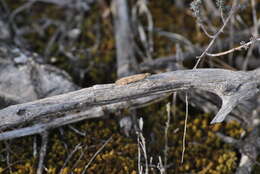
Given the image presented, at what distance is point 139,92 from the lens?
2.45 meters

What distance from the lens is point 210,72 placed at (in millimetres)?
2537

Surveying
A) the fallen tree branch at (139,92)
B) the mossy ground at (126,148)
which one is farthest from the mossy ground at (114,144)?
the fallen tree branch at (139,92)

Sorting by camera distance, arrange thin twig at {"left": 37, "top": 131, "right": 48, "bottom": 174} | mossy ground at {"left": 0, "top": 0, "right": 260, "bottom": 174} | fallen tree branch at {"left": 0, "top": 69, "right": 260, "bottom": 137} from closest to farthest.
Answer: fallen tree branch at {"left": 0, "top": 69, "right": 260, "bottom": 137} < thin twig at {"left": 37, "top": 131, "right": 48, "bottom": 174} < mossy ground at {"left": 0, "top": 0, "right": 260, "bottom": 174}

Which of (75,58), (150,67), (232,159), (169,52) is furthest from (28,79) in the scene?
(232,159)

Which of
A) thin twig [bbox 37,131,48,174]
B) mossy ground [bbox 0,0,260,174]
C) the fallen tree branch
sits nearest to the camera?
the fallen tree branch

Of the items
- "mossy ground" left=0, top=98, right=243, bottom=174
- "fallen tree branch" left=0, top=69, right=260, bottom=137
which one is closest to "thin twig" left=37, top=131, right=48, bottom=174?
"mossy ground" left=0, top=98, right=243, bottom=174

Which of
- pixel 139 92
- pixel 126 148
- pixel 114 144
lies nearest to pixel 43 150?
pixel 114 144

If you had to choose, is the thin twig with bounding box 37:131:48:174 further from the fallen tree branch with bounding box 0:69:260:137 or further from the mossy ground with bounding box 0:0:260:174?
the fallen tree branch with bounding box 0:69:260:137

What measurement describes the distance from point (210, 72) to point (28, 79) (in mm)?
1896

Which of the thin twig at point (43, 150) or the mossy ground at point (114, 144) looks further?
the mossy ground at point (114, 144)

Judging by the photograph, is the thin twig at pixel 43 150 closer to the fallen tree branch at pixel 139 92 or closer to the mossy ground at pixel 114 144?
the mossy ground at pixel 114 144

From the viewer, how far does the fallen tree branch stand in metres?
2.40

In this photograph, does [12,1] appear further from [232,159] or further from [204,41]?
[232,159]

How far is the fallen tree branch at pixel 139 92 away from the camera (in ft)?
7.88
